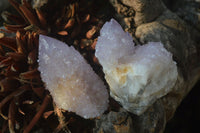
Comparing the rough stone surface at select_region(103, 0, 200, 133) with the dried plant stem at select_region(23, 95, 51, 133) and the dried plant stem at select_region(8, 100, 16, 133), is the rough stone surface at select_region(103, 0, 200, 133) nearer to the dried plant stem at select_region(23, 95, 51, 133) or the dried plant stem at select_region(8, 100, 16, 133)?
the dried plant stem at select_region(23, 95, 51, 133)

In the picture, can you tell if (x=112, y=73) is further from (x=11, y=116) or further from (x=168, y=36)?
(x=11, y=116)

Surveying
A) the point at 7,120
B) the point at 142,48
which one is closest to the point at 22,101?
the point at 7,120

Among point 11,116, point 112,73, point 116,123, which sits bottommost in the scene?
point 116,123

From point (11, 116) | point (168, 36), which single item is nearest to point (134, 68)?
point (168, 36)

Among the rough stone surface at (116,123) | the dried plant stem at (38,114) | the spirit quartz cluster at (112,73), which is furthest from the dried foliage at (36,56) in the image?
the spirit quartz cluster at (112,73)

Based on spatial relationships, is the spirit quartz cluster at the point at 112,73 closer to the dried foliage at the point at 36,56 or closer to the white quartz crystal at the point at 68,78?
the white quartz crystal at the point at 68,78

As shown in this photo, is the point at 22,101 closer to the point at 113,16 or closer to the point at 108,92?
the point at 108,92

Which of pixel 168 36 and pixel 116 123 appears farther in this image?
pixel 168 36
